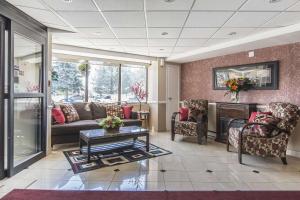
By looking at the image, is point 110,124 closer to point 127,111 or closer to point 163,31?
point 127,111

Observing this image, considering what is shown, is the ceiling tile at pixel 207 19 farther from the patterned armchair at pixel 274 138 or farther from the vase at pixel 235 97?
the vase at pixel 235 97

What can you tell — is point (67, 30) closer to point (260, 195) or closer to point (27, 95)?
point (27, 95)

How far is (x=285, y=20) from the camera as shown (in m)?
3.06

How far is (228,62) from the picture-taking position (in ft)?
17.0

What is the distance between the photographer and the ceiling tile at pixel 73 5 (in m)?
2.53

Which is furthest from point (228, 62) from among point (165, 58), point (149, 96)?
point (149, 96)

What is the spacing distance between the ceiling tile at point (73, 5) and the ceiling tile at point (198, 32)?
1688 mm

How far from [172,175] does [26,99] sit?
103 inches

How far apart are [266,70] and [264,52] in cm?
41

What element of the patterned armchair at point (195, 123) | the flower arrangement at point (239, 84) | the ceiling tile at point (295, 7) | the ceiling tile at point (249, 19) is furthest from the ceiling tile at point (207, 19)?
the patterned armchair at point (195, 123)

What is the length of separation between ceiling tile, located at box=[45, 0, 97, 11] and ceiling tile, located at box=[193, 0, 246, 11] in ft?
4.52

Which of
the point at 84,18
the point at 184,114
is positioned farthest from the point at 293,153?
the point at 84,18

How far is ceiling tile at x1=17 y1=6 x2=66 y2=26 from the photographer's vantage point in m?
2.86

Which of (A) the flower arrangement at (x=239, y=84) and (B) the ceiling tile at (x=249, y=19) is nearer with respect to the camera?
(B) the ceiling tile at (x=249, y=19)
